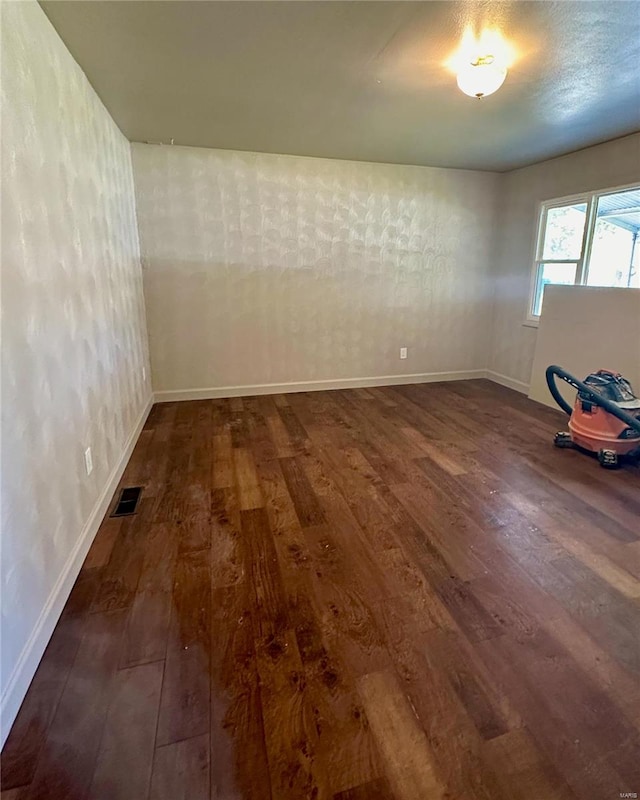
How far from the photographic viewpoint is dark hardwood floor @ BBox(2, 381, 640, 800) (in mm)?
1213

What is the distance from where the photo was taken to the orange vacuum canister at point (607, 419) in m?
3.02

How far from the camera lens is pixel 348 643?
5.34 ft

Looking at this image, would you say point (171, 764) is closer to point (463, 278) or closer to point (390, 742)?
point (390, 742)

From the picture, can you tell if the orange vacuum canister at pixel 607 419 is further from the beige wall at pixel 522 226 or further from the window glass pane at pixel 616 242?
the beige wall at pixel 522 226

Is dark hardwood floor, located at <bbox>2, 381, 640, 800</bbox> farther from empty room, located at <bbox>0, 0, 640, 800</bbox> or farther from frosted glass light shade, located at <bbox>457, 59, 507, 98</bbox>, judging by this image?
frosted glass light shade, located at <bbox>457, 59, 507, 98</bbox>

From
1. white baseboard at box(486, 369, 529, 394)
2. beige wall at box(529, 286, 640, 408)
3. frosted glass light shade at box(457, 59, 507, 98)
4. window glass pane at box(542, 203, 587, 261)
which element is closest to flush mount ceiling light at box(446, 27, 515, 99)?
frosted glass light shade at box(457, 59, 507, 98)

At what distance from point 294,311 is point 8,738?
4.02 metres

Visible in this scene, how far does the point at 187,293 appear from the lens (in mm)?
4387

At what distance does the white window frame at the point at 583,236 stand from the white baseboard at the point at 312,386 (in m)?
1.06

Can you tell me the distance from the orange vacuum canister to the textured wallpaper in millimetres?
3177

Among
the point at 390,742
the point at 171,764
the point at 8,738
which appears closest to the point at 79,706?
the point at 8,738

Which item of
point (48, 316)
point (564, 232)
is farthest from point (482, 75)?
point (564, 232)

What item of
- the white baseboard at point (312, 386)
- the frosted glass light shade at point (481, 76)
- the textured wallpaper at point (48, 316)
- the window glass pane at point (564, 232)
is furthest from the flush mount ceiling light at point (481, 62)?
the white baseboard at point (312, 386)

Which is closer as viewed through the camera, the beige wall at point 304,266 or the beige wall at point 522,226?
the beige wall at point 522,226
